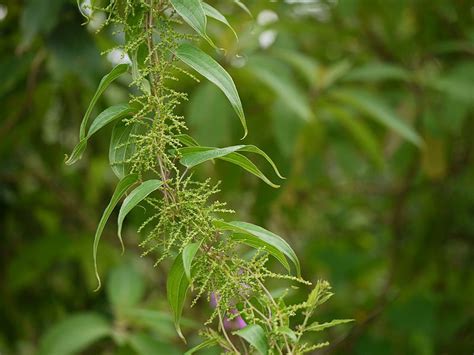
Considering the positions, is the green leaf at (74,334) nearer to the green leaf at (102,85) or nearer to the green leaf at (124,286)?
the green leaf at (124,286)

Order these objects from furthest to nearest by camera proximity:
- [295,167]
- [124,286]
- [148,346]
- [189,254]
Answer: [295,167], [124,286], [148,346], [189,254]

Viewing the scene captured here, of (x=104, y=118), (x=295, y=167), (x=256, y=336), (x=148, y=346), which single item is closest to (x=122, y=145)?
(x=104, y=118)

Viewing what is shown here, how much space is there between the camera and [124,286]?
1333 millimetres

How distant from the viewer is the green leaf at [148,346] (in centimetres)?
118

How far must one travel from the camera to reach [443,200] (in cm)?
174

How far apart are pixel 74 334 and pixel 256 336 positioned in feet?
2.63

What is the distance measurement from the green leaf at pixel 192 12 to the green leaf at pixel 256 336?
0.56ft

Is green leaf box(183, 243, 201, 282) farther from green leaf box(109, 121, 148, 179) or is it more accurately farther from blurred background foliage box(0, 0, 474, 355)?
blurred background foliage box(0, 0, 474, 355)

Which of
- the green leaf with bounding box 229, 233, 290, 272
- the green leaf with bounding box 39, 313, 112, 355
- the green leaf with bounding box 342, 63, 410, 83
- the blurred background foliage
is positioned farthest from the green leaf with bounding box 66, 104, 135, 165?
the green leaf with bounding box 342, 63, 410, 83

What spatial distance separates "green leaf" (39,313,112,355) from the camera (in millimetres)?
1195

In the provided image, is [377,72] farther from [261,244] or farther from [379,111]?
[261,244]

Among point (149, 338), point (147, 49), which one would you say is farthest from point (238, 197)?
point (147, 49)

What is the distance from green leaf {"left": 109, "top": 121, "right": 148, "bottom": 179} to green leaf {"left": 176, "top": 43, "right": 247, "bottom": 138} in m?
0.05

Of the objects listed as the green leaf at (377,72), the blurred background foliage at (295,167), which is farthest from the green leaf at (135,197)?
the green leaf at (377,72)
